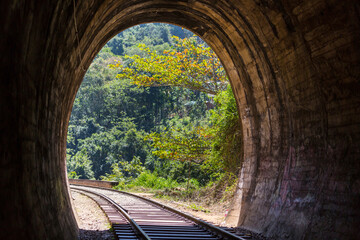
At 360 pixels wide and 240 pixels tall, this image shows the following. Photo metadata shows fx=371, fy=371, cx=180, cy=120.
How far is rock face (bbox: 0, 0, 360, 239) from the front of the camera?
302 cm

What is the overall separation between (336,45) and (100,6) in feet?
12.4

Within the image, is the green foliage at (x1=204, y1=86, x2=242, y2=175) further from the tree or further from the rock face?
the tree

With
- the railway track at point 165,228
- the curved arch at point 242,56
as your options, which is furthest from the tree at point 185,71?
the railway track at point 165,228

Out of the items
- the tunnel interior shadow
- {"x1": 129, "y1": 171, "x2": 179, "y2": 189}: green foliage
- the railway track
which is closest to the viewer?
the tunnel interior shadow

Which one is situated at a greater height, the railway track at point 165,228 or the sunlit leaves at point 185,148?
the sunlit leaves at point 185,148

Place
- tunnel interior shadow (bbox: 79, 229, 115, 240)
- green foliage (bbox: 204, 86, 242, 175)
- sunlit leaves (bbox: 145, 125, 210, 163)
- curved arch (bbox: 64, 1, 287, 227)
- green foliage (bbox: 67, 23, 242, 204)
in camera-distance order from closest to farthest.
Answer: tunnel interior shadow (bbox: 79, 229, 115, 240)
curved arch (bbox: 64, 1, 287, 227)
green foliage (bbox: 204, 86, 242, 175)
green foliage (bbox: 67, 23, 242, 204)
sunlit leaves (bbox: 145, 125, 210, 163)

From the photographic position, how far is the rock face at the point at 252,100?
3.02m

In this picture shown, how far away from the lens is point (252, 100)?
8.98m

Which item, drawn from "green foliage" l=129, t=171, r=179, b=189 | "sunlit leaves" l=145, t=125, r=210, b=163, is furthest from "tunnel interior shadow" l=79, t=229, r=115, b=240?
"green foliage" l=129, t=171, r=179, b=189

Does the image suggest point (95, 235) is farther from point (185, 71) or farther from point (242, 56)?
point (185, 71)

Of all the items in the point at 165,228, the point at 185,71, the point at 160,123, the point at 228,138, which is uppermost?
the point at 160,123

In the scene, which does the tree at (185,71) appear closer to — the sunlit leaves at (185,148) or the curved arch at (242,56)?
the sunlit leaves at (185,148)

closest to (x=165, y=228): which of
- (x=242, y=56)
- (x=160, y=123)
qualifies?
(x=242, y=56)

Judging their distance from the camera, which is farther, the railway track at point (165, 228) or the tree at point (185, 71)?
the tree at point (185, 71)
